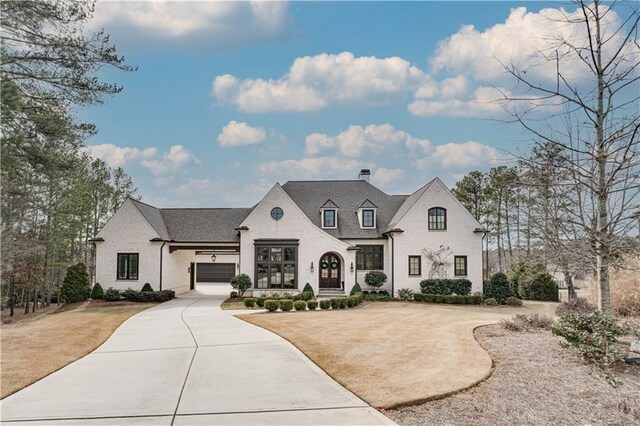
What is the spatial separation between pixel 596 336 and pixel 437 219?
18312 millimetres

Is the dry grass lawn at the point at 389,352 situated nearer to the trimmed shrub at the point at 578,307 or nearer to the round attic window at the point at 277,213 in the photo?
the trimmed shrub at the point at 578,307

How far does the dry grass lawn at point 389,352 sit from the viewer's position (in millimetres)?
7500

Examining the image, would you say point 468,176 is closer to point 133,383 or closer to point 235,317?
point 235,317

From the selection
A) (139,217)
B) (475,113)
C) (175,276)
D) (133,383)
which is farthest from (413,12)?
(175,276)

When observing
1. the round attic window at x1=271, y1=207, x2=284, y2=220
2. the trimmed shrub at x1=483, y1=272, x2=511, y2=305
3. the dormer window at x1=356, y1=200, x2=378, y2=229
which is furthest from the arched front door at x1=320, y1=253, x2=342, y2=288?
the trimmed shrub at x1=483, y1=272, x2=511, y2=305

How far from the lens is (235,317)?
1772 centimetres

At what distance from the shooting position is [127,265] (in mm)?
26844

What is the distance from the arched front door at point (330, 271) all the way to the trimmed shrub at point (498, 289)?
8.79 meters

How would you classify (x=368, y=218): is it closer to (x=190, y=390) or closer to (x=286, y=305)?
(x=286, y=305)

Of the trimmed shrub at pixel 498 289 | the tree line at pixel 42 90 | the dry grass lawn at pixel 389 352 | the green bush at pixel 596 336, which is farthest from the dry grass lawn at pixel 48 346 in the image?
the trimmed shrub at pixel 498 289

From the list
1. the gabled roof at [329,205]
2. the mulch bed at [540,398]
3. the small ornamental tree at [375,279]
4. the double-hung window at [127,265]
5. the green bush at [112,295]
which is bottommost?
the green bush at [112,295]

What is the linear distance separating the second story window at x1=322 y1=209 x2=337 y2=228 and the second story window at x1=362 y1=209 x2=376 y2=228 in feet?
6.14

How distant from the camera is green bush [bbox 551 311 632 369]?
831 centimetres

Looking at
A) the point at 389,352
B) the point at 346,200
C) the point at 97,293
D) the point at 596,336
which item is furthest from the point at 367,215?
the point at 596,336
